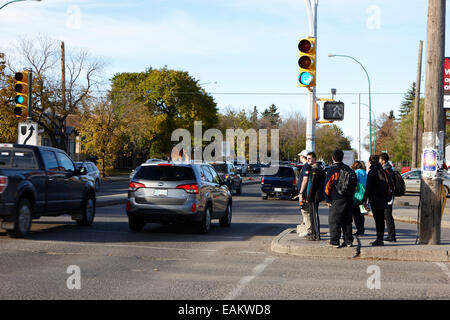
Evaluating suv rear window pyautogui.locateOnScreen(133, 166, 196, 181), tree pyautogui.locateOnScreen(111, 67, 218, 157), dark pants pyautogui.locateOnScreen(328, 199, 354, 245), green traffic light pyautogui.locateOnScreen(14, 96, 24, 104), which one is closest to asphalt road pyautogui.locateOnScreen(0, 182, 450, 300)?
dark pants pyautogui.locateOnScreen(328, 199, 354, 245)

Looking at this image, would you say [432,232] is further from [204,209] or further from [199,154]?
[199,154]

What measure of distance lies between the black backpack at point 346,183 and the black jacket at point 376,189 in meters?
1.22

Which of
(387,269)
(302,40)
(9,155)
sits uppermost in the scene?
(302,40)

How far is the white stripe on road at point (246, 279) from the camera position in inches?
293

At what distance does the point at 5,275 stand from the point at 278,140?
99158 millimetres

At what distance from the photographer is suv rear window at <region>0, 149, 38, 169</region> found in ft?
43.6

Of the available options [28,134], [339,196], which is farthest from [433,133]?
[28,134]

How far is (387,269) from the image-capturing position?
9828 mm

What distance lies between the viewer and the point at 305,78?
1355 cm

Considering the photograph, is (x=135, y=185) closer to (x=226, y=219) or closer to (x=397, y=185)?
(x=226, y=219)

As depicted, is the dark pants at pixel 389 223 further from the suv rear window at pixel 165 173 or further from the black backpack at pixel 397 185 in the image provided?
the suv rear window at pixel 165 173

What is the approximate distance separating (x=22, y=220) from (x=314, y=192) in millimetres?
5951

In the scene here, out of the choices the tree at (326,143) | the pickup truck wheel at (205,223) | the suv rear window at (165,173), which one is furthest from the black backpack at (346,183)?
the tree at (326,143)
